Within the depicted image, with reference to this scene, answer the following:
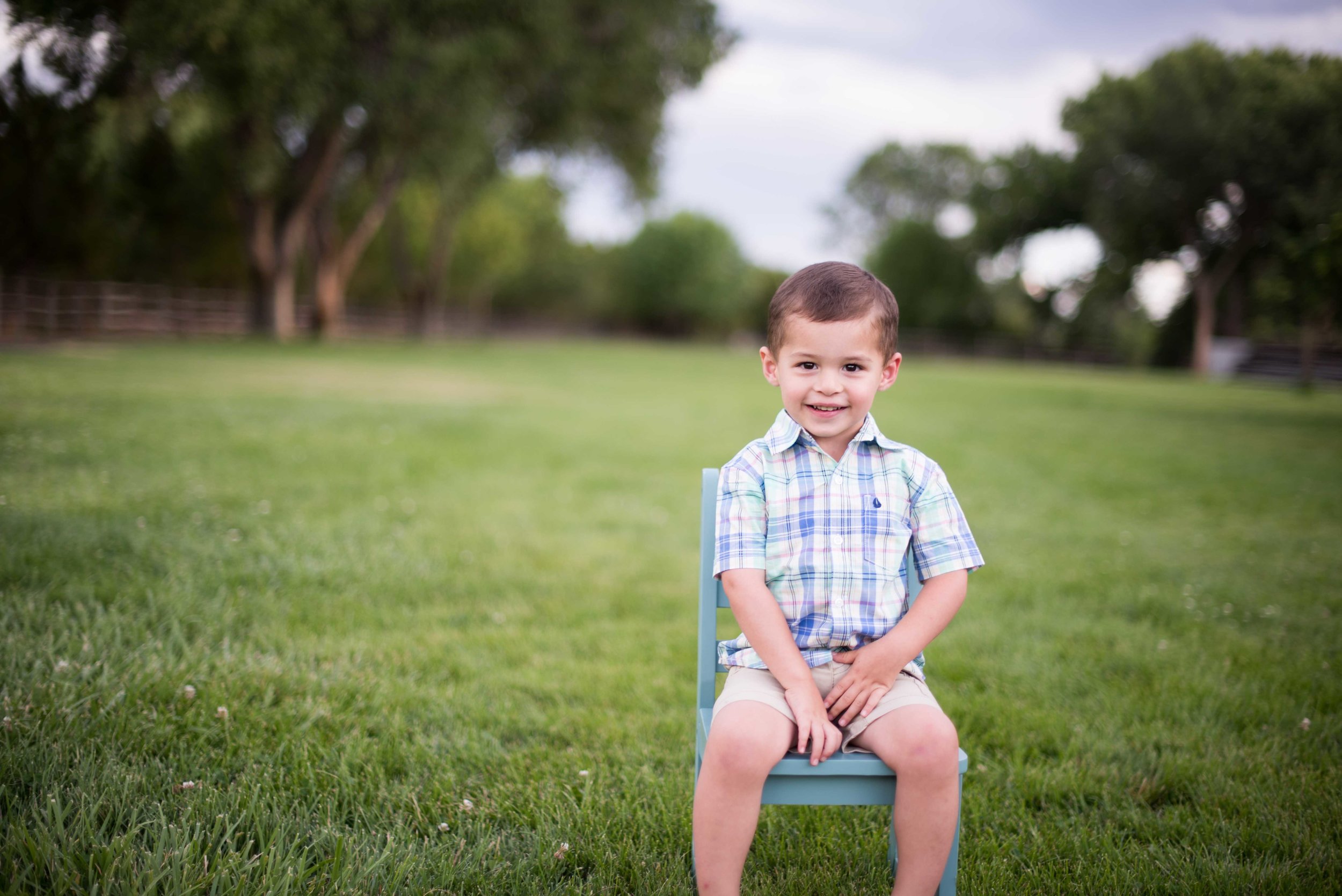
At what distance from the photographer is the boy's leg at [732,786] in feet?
5.65

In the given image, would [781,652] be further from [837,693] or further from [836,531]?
[836,531]

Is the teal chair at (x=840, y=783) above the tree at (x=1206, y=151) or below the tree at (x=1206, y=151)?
below

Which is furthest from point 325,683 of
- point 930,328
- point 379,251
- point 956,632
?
point 930,328

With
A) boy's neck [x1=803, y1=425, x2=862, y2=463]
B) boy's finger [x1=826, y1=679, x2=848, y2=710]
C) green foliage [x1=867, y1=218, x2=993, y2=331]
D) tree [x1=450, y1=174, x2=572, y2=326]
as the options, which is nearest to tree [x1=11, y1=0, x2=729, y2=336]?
boy's neck [x1=803, y1=425, x2=862, y2=463]

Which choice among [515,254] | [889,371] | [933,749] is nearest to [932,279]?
[515,254]

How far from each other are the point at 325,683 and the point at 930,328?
53253 mm

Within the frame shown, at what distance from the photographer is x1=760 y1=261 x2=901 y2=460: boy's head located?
1.94 meters

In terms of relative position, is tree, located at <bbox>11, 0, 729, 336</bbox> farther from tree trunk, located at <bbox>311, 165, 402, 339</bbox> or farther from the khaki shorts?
the khaki shorts

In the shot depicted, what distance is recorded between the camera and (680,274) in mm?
69312

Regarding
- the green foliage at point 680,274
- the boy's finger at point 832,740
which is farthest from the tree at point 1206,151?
the green foliage at point 680,274

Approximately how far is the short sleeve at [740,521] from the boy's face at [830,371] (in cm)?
20

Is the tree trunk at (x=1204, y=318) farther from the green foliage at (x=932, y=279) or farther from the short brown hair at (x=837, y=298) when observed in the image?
the short brown hair at (x=837, y=298)

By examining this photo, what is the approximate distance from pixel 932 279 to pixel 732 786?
2163 inches

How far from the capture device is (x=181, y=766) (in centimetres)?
237
